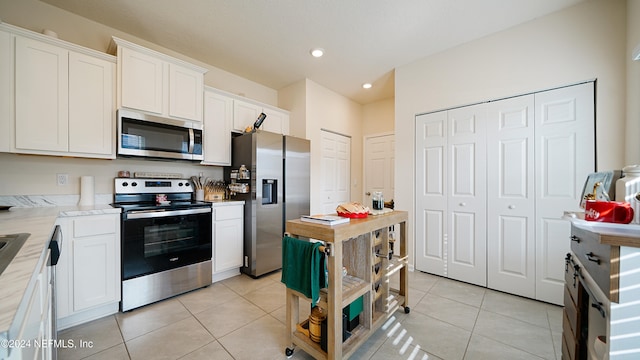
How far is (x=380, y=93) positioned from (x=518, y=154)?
99.7 inches

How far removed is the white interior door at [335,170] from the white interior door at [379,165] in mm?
423

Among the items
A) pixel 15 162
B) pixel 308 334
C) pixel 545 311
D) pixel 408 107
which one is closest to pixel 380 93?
pixel 408 107

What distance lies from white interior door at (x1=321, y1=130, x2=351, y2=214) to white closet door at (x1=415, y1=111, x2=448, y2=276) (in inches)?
61.6

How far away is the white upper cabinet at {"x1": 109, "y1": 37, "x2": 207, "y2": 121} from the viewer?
7.63 feet

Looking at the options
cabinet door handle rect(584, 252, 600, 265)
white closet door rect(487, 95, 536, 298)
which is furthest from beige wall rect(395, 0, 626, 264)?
cabinet door handle rect(584, 252, 600, 265)

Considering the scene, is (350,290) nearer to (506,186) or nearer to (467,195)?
(467,195)

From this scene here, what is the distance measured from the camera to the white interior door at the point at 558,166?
2.19 metres

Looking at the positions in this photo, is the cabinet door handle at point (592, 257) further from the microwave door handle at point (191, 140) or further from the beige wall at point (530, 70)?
the microwave door handle at point (191, 140)

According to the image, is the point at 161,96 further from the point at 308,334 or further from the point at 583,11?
the point at 583,11

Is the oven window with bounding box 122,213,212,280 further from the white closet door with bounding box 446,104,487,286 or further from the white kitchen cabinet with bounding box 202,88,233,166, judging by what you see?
the white closet door with bounding box 446,104,487,286

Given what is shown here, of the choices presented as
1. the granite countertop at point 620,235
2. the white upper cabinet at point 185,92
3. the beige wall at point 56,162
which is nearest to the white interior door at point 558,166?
the granite countertop at point 620,235

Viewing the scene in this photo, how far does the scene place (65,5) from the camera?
2.26m

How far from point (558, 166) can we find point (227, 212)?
3.60m

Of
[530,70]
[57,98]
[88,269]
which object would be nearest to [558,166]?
[530,70]
